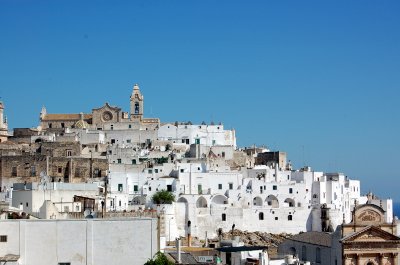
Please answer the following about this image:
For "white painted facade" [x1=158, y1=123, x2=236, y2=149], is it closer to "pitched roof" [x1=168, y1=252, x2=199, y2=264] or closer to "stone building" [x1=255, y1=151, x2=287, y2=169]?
"stone building" [x1=255, y1=151, x2=287, y2=169]

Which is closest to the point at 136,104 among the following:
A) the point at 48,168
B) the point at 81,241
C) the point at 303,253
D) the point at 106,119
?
the point at 106,119

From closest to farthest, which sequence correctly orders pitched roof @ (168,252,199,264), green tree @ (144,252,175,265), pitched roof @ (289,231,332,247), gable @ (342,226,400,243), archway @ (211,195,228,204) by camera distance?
green tree @ (144,252,175,265)
pitched roof @ (168,252,199,264)
gable @ (342,226,400,243)
pitched roof @ (289,231,332,247)
archway @ (211,195,228,204)

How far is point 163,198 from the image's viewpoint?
69000 millimetres

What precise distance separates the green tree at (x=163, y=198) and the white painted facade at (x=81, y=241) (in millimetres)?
34273

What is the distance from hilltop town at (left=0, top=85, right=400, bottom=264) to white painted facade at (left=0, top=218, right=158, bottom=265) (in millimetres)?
3480

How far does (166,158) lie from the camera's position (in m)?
78.9

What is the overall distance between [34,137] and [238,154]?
21090mm

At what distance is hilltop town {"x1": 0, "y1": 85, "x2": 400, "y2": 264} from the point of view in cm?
4559

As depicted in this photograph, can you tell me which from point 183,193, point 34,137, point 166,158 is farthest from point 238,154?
point 34,137

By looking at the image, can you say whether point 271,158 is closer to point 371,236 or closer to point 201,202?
point 201,202

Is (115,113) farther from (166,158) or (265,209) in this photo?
(265,209)

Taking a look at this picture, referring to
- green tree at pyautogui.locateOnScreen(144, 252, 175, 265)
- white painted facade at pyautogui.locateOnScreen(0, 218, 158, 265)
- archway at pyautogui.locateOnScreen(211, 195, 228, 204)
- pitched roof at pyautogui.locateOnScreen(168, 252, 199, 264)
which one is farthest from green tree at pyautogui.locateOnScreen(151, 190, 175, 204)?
green tree at pyautogui.locateOnScreen(144, 252, 175, 265)

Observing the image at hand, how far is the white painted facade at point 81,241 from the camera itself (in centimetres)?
3416

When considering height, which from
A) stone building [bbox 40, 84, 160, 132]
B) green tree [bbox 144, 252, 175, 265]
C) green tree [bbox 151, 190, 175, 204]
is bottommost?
green tree [bbox 144, 252, 175, 265]
